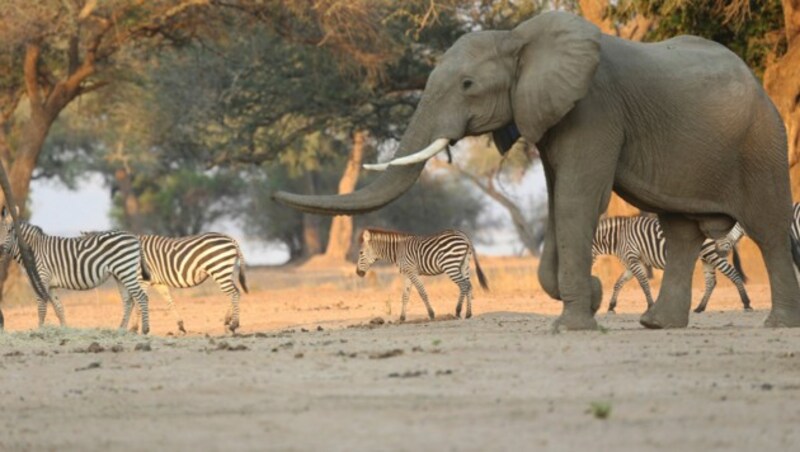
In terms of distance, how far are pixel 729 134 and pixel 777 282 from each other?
4.22 ft

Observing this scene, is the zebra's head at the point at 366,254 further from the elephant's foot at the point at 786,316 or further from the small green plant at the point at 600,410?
the small green plant at the point at 600,410

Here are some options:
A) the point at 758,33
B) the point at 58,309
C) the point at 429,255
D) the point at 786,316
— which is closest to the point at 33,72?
the point at 429,255

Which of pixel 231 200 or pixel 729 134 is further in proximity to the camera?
pixel 231 200

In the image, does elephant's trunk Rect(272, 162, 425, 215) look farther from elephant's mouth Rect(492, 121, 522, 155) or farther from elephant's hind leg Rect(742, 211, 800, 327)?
elephant's hind leg Rect(742, 211, 800, 327)

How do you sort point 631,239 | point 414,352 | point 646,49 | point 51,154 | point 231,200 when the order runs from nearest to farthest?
point 414,352, point 646,49, point 631,239, point 51,154, point 231,200

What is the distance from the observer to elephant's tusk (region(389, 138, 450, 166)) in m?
11.7

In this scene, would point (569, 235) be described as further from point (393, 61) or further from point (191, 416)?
point (393, 61)

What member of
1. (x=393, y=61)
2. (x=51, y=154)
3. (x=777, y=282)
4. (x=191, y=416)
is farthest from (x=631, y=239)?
(x=51, y=154)

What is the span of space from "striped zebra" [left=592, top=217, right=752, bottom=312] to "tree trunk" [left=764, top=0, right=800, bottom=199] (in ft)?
8.52

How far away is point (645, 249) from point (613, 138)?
8.56 m

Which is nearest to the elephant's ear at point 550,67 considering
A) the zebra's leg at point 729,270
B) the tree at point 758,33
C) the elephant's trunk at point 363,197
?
the elephant's trunk at point 363,197

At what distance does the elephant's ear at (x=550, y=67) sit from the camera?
11633 millimetres

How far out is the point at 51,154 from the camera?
64062 millimetres

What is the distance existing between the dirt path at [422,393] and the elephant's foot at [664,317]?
0.65 meters
